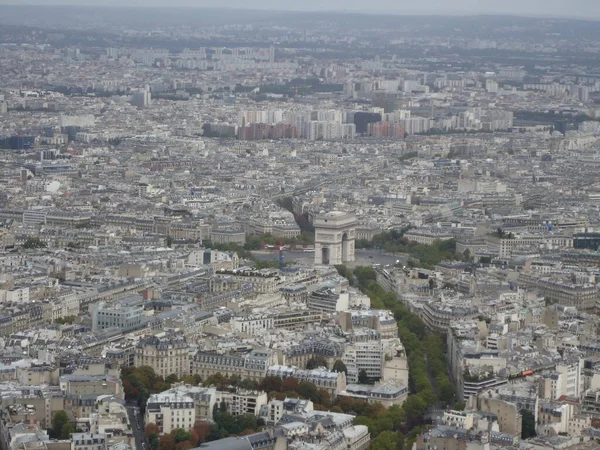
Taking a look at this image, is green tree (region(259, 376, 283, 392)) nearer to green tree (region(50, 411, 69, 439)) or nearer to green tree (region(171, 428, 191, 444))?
green tree (region(171, 428, 191, 444))

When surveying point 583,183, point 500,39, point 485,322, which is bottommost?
point 500,39

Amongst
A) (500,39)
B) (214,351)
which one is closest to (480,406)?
(214,351)

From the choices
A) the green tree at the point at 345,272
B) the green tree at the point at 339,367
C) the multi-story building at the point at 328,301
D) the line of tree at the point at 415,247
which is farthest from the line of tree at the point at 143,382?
the line of tree at the point at 415,247

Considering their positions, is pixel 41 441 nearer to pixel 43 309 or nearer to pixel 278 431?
pixel 278 431

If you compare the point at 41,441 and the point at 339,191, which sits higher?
the point at 41,441

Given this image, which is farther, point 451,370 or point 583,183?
point 583,183

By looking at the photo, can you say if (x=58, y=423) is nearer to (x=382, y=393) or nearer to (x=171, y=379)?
(x=171, y=379)

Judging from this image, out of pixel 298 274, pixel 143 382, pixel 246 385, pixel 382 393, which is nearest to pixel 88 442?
pixel 143 382
